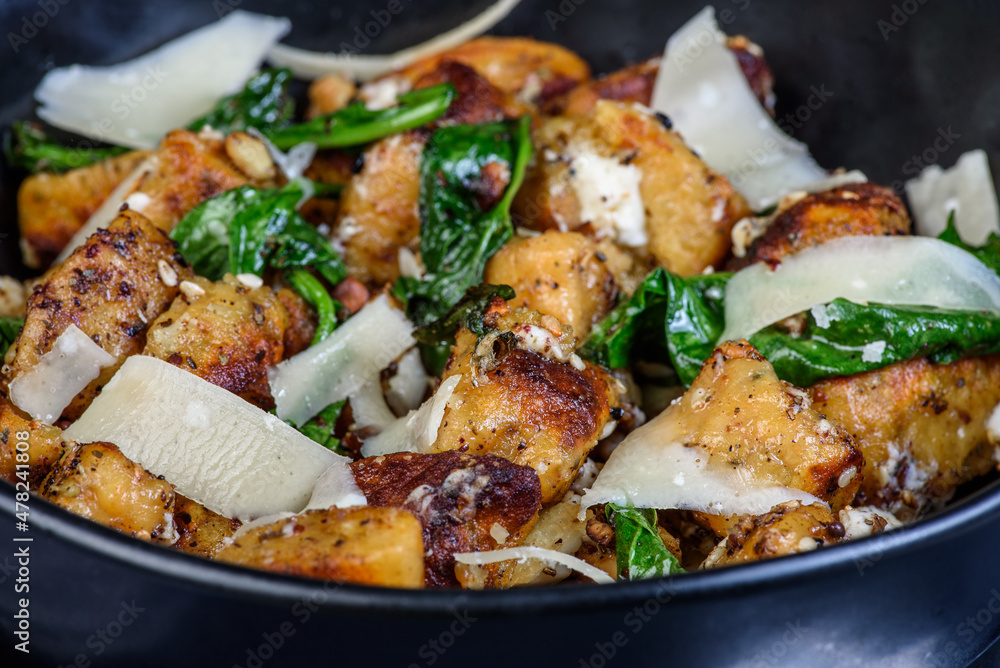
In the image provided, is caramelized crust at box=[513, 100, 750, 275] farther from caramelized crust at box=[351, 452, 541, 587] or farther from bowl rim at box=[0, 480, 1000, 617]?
bowl rim at box=[0, 480, 1000, 617]

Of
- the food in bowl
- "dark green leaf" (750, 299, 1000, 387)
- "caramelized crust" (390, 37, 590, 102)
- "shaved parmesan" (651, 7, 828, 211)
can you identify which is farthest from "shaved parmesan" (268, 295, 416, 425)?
"caramelized crust" (390, 37, 590, 102)

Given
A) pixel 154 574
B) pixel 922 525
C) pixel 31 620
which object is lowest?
pixel 922 525

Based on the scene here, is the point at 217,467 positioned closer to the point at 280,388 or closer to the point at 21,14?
the point at 280,388

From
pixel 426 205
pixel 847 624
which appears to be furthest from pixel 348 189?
pixel 847 624

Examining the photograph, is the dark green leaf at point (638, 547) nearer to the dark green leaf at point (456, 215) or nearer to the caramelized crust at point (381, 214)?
the dark green leaf at point (456, 215)

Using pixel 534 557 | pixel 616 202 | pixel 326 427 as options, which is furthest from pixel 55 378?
pixel 616 202

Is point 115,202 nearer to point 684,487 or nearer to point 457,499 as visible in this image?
point 457,499

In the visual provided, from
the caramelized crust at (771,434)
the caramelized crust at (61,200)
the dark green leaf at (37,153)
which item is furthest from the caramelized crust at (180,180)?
the caramelized crust at (771,434)
